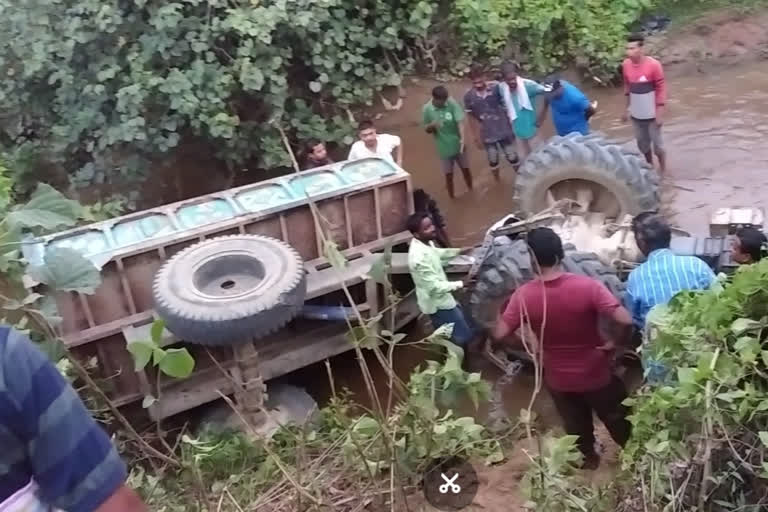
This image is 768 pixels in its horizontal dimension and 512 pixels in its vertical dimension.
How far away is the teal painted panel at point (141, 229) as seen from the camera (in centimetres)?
636

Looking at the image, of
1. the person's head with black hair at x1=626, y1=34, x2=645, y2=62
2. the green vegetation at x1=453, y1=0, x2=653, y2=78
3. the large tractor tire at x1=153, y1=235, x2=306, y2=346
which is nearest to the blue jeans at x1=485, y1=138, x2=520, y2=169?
the person's head with black hair at x1=626, y1=34, x2=645, y2=62

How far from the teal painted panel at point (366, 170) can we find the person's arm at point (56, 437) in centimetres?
510

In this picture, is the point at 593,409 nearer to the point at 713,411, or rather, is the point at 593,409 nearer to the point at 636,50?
the point at 713,411

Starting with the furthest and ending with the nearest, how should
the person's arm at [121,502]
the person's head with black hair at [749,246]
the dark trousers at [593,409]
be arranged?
the person's head with black hair at [749,246] → the dark trousers at [593,409] → the person's arm at [121,502]

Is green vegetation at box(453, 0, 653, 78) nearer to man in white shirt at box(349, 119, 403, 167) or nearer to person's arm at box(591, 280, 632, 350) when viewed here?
man in white shirt at box(349, 119, 403, 167)

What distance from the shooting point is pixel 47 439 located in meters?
1.74

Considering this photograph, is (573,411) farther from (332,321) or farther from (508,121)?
(508,121)

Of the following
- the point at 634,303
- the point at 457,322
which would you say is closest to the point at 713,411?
the point at 634,303

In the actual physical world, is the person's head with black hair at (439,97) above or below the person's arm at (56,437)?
below

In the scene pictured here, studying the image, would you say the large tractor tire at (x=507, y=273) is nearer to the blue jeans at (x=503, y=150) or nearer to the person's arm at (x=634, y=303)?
the person's arm at (x=634, y=303)

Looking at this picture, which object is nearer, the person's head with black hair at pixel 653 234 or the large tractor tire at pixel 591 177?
the person's head with black hair at pixel 653 234

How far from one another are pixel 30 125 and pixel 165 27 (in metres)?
2.33

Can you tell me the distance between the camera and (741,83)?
33.9 feet

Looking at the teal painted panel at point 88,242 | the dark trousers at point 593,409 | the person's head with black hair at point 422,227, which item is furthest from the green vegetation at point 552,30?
the dark trousers at point 593,409
